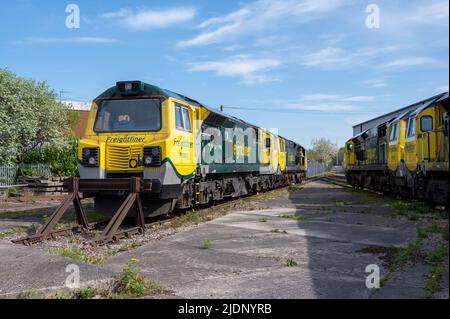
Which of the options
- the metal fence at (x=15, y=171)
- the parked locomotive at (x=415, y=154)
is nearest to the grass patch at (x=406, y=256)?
the parked locomotive at (x=415, y=154)

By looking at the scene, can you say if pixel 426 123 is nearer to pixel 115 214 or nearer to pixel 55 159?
pixel 115 214

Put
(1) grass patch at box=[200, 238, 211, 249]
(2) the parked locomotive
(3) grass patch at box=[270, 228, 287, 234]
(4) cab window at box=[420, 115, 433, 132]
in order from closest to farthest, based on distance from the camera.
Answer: (1) grass patch at box=[200, 238, 211, 249] < (3) grass patch at box=[270, 228, 287, 234] < (2) the parked locomotive < (4) cab window at box=[420, 115, 433, 132]

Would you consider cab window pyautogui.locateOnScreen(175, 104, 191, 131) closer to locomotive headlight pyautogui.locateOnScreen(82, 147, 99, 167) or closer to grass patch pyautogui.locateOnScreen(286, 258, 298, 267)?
locomotive headlight pyautogui.locateOnScreen(82, 147, 99, 167)

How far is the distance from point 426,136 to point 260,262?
905 centimetres

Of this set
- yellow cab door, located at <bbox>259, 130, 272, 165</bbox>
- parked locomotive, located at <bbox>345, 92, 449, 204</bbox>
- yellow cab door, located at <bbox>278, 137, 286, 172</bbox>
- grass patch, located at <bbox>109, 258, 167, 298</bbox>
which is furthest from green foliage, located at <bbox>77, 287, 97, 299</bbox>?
yellow cab door, located at <bbox>278, 137, 286, 172</bbox>

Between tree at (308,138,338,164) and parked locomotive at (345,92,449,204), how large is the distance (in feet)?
326

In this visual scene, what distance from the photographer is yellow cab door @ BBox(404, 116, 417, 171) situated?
1471 centimetres

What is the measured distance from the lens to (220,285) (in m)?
5.60

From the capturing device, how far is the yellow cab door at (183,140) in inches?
428

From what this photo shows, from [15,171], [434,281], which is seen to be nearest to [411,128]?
[434,281]

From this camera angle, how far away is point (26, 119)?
88.6 ft

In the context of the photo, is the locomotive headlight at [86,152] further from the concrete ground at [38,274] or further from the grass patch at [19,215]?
the concrete ground at [38,274]
